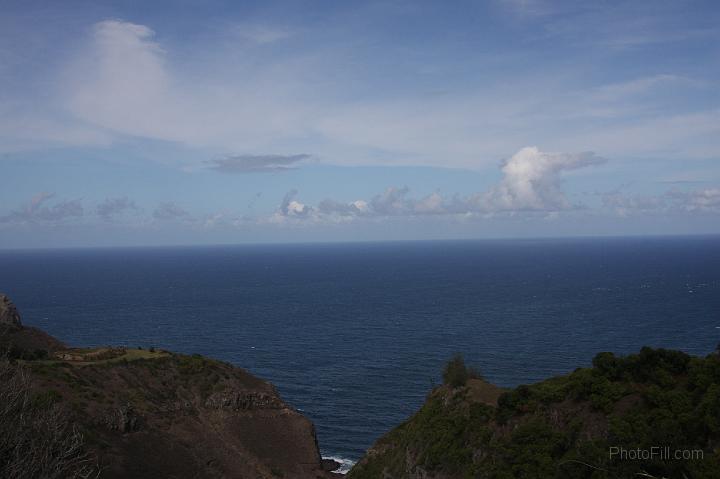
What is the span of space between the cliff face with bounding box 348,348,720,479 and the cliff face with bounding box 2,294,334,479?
1884 centimetres

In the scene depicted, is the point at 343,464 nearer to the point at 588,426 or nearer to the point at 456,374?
the point at 456,374

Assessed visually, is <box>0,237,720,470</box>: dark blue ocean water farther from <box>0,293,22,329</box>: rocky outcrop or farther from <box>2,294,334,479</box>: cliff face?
<box>0,293,22,329</box>: rocky outcrop

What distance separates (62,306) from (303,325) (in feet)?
278

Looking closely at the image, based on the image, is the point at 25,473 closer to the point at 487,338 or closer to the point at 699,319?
the point at 487,338

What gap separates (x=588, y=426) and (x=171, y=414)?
4559 centimetres

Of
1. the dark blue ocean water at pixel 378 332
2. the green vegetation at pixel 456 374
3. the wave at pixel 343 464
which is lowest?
the wave at pixel 343 464

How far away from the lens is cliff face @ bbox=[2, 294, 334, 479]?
52.9 meters

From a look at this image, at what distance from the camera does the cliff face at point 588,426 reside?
30500 mm

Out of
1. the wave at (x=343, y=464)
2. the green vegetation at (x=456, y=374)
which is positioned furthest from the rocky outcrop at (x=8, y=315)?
the green vegetation at (x=456, y=374)

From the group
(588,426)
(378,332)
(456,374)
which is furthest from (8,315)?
(378,332)

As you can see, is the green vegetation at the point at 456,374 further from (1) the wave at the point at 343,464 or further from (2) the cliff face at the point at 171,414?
(2) the cliff face at the point at 171,414

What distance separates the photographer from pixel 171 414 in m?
61.4

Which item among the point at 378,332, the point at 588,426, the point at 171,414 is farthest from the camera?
the point at 378,332

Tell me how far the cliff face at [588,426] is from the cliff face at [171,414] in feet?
61.8
